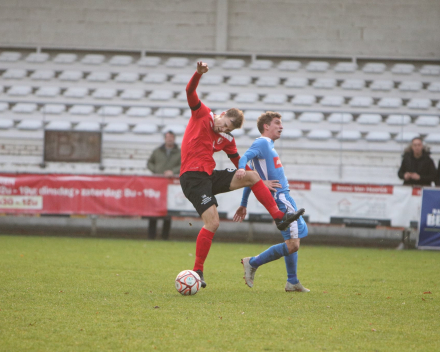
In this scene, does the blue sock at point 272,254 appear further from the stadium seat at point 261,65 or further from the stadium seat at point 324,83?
the stadium seat at point 261,65

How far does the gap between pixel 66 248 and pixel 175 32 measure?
37.5 ft

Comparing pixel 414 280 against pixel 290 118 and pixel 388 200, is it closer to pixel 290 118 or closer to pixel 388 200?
pixel 388 200

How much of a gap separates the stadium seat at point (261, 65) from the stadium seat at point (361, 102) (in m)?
3.06

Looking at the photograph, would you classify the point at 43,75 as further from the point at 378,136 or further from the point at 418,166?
the point at 418,166

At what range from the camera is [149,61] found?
61.1 ft

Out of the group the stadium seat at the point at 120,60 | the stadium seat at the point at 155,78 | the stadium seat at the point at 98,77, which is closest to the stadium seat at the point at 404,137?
the stadium seat at the point at 155,78

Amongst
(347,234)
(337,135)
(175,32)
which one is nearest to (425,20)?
(337,135)

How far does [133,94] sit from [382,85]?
25.0 ft

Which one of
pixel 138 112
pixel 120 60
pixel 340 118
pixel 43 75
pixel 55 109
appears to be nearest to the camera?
pixel 340 118

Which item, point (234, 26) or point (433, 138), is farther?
point (234, 26)

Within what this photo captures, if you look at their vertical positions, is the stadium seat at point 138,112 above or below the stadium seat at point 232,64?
below

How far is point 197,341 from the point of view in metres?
3.59

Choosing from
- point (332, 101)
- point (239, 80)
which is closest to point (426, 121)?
point (332, 101)

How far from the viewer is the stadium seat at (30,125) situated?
15.7 m
